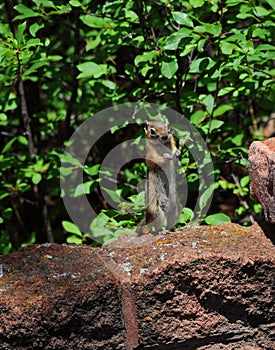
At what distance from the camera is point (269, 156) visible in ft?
8.05

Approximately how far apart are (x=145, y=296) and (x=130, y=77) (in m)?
1.47

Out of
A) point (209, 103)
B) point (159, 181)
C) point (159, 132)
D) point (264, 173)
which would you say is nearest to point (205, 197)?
point (159, 181)

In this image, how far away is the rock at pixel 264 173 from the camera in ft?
8.07

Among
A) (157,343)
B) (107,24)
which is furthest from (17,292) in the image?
(107,24)

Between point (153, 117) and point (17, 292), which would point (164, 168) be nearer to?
point (153, 117)

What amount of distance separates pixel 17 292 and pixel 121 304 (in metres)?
0.42

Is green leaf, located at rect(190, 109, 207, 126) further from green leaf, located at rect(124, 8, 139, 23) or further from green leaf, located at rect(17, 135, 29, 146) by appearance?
green leaf, located at rect(17, 135, 29, 146)

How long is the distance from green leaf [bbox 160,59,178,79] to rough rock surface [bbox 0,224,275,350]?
0.89 metres

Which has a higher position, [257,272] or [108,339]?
[257,272]

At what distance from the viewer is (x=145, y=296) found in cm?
236

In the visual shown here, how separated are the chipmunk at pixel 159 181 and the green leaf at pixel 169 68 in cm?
26

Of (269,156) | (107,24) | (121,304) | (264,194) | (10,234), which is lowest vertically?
(10,234)

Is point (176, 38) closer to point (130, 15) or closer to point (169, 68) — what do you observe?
point (169, 68)

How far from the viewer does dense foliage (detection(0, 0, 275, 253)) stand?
9.93 feet
